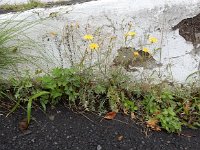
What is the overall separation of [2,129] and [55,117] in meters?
0.39

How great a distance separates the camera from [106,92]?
9.71ft

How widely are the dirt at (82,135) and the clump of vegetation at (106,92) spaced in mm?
67

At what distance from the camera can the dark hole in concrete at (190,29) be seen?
329 centimetres

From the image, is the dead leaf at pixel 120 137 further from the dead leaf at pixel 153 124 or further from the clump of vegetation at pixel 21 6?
the clump of vegetation at pixel 21 6

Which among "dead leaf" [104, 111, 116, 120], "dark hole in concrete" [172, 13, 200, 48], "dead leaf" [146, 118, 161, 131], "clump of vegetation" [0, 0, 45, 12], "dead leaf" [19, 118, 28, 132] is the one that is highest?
"clump of vegetation" [0, 0, 45, 12]

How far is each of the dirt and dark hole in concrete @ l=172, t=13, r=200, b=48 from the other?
2.76 ft

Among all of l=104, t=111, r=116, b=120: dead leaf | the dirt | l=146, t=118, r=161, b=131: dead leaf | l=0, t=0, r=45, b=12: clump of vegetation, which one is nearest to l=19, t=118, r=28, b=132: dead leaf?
the dirt

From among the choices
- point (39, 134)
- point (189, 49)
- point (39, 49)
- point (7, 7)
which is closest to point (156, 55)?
point (189, 49)

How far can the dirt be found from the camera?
2641 millimetres

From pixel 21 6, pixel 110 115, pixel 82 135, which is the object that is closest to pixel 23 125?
pixel 82 135

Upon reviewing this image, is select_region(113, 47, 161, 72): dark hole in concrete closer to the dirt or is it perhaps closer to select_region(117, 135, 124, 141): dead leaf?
the dirt

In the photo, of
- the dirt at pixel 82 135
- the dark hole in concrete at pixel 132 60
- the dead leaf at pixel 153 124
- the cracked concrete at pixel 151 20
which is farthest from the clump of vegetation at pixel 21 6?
the dead leaf at pixel 153 124

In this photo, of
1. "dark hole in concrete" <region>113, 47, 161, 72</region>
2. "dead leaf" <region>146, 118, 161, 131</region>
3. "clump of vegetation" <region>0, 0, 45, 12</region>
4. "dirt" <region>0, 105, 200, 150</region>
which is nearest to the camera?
"dirt" <region>0, 105, 200, 150</region>

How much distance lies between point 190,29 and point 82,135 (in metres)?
1.37
